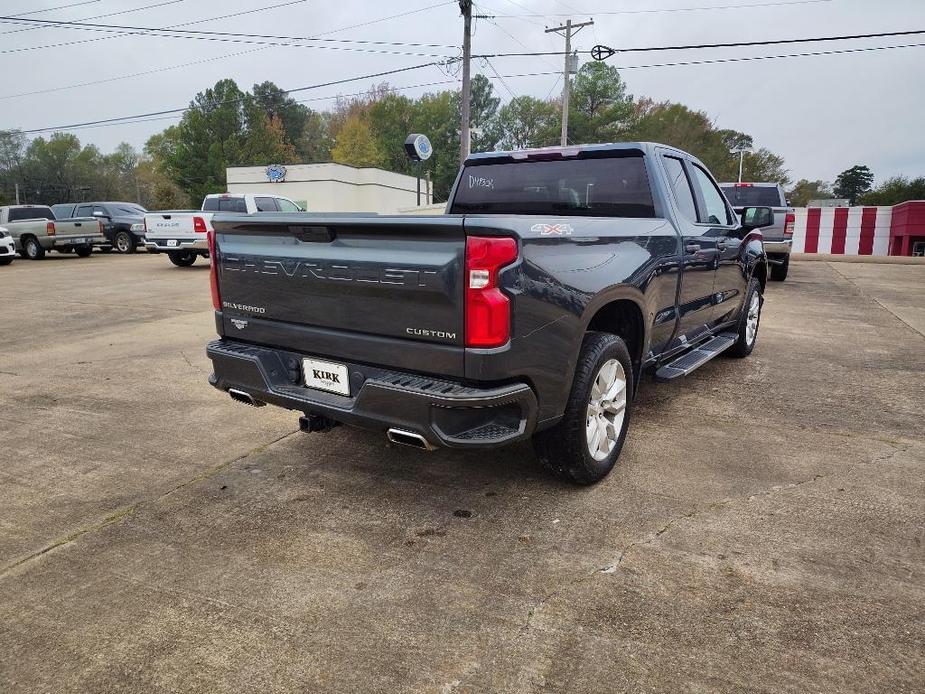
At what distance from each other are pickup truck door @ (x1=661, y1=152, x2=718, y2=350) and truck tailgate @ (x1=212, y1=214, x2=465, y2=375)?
7.17ft

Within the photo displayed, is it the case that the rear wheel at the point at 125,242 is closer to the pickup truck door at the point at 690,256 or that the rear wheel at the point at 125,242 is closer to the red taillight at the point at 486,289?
the pickup truck door at the point at 690,256

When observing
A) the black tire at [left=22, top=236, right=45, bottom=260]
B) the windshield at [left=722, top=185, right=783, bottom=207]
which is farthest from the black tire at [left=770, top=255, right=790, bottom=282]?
the black tire at [left=22, top=236, right=45, bottom=260]

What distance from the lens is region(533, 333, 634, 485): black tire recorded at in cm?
317

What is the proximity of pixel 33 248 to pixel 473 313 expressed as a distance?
912 inches

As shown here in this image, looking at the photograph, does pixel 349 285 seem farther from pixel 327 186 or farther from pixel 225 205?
pixel 327 186

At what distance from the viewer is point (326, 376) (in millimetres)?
3146

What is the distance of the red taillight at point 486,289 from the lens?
2607 millimetres

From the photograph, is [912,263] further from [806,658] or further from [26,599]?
[26,599]

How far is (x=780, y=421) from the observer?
452cm

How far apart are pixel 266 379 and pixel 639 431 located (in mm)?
2425

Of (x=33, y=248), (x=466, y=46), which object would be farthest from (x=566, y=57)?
(x=33, y=248)

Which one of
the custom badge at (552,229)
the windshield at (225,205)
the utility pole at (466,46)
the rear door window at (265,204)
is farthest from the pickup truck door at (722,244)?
the utility pole at (466,46)

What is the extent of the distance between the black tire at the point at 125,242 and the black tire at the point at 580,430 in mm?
22820

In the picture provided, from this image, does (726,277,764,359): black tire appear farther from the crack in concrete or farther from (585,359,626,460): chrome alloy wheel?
the crack in concrete
